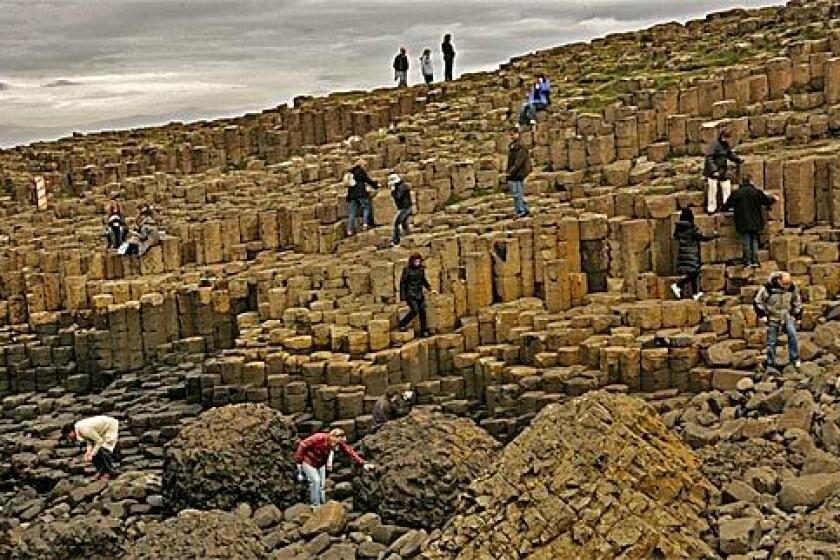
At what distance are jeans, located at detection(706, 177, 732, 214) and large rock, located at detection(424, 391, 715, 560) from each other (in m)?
6.94

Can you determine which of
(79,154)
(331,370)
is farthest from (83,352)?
(79,154)

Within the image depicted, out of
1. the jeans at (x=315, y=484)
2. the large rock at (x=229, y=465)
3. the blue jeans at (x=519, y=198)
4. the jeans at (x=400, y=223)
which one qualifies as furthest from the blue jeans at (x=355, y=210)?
the jeans at (x=315, y=484)

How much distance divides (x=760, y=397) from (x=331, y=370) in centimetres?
586

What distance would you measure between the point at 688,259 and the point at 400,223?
5039 millimetres

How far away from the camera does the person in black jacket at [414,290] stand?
17.7 meters

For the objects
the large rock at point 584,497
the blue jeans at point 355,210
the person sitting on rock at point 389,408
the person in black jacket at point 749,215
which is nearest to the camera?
the large rock at point 584,497

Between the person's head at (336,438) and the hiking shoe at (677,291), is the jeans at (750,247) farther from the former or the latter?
the person's head at (336,438)

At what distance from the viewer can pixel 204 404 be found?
→ 18688 mm

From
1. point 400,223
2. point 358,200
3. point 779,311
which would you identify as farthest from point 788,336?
point 358,200

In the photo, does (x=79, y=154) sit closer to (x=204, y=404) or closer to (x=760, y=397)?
(x=204, y=404)

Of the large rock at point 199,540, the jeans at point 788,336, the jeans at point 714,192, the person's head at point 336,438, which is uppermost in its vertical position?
the jeans at point 714,192

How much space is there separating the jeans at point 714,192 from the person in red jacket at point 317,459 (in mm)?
6601

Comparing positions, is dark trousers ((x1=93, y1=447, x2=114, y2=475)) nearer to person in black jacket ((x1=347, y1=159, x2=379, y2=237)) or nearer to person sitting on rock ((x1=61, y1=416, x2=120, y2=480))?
person sitting on rock ((x1=61, y1=416, x2=120, y2=480))

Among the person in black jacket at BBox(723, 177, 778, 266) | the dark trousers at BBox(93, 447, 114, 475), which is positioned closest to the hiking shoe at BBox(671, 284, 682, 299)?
the person in black jacket at BBox(723, 177, 778, 266)
